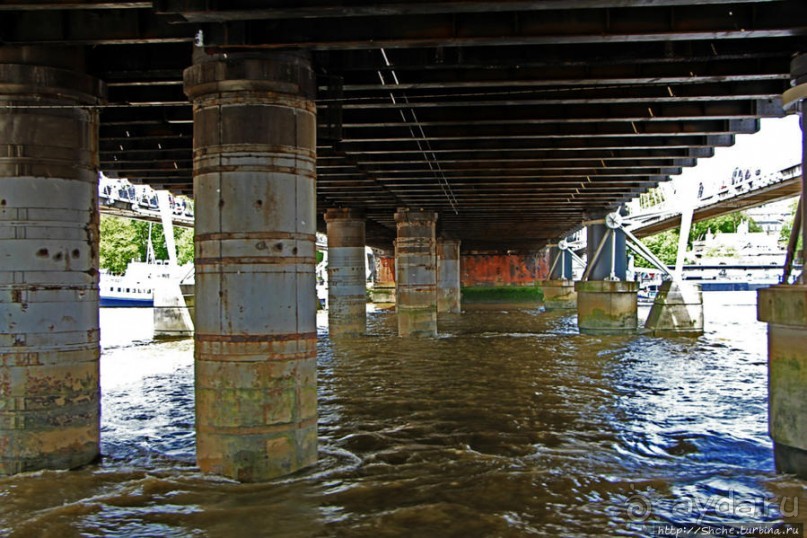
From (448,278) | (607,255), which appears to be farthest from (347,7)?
(448,278)

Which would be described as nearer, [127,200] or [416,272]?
[416,272]

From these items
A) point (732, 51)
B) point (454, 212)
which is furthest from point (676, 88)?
point (454, 212)

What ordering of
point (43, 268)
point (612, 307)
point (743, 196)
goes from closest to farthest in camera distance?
1. point (43, 268)
2. point (612, 307)
3. point (743, 196)

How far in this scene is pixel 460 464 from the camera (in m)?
11.1

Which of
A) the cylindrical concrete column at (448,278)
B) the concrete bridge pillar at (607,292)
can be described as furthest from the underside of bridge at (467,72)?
the cylindrical concrete column at (448,278)

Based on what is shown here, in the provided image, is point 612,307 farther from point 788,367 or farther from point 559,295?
point 559,295

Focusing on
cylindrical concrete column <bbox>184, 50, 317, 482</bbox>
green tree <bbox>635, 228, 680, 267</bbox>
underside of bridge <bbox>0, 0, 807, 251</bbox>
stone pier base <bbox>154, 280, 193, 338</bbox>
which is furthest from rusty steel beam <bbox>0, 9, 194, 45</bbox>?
green tree <bbox>635, 228, 680, 267</bbox>

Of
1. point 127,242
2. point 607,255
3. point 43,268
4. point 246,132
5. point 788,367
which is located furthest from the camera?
point 127,242

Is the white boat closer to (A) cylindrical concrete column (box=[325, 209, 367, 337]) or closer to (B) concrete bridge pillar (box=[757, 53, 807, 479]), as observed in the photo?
(A) cylindrical concrete column (box=[325, 209, 367, 337])

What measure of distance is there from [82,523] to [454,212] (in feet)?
93.0

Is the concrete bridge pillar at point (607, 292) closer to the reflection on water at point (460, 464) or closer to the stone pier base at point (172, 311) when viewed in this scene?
the reflection on water at point (460, 464)

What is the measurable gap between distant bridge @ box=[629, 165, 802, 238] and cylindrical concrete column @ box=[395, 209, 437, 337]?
9.50m

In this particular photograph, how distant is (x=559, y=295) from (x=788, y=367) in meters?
48.5

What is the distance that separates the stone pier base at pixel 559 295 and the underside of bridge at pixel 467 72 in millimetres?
34477
